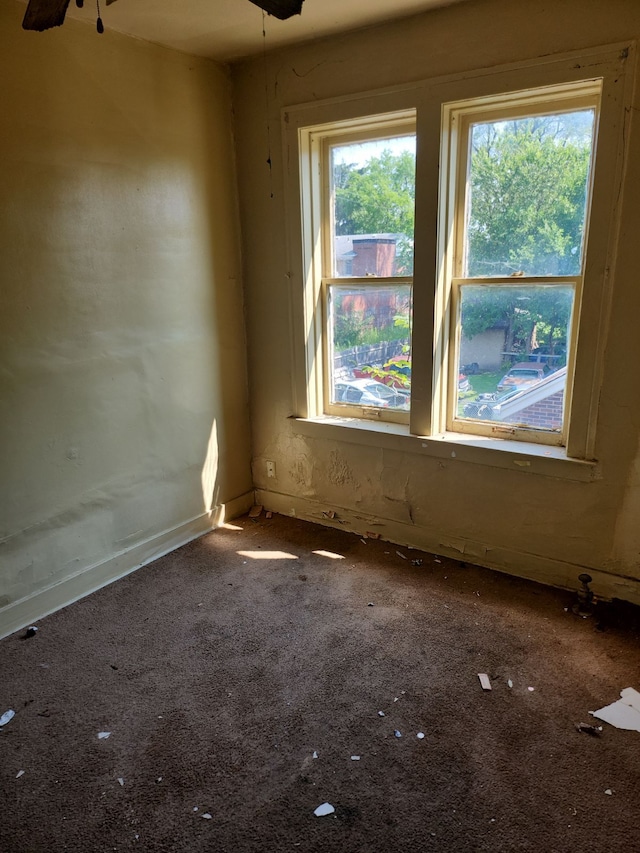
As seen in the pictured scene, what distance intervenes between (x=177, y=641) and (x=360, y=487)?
135 cm

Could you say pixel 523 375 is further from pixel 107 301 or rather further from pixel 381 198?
pixel 107 301

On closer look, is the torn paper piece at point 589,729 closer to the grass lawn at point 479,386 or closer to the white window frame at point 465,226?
the white window frame at point 465,226

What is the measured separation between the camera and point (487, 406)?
287 cm

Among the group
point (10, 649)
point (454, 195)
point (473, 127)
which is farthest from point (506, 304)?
point (10, 649)

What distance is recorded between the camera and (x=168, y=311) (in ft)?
9.83

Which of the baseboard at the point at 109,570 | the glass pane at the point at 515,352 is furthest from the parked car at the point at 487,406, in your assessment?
the baseboard at the point at 109,570

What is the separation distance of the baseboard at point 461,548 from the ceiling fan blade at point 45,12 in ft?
8.54

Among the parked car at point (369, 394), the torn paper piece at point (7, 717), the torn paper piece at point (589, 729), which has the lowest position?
the torn paper piece at point (7, 717)

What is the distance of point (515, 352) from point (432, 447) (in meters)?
0.64

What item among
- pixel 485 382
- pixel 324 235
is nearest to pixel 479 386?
pixel 485 382

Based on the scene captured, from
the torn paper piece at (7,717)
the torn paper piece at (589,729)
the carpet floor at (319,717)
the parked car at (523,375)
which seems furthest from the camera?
the parked car at (523,375)

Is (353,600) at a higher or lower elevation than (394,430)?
lower

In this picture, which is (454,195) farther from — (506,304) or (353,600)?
(353,600)

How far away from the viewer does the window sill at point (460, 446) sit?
8.41 feet
